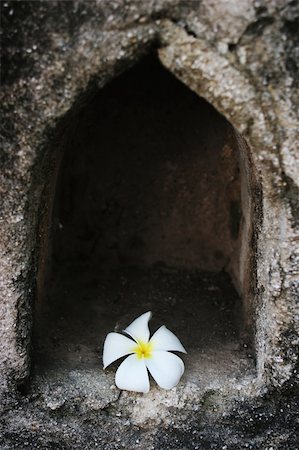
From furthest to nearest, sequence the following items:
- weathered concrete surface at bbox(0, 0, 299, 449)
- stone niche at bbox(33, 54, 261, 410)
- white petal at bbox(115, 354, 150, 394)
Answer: stone niche at bbox(33, 54, 261, 410) → white petal at bbox(115, 354, 150, 394) → weathered concrete surface at bbox(0, 0, 299, 449)

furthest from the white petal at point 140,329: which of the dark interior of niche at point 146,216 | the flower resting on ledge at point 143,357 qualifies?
the dark interior of niche at point 146,216

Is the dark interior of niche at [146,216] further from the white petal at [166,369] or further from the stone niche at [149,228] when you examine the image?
the white petal at [166,369]

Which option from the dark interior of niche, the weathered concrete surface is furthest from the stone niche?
the weathered concrete surface

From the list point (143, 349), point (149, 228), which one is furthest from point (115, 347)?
point (149, 228)

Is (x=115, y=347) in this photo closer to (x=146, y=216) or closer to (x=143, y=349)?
(x=143, y=349)

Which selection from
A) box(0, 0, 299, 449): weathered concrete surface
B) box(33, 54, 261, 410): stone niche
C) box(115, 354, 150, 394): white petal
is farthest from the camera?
box(33, 54, 261, 410): stone niche

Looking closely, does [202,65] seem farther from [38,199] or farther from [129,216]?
[129,216]

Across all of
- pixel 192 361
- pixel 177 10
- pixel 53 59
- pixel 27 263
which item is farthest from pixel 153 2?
pixel 192 361

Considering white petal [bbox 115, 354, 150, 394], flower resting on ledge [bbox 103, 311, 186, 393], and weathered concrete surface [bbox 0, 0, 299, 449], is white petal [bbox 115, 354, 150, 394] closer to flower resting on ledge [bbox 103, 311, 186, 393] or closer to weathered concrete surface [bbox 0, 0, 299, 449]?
flower resting on ledge [bbox 103, 311, 186, 393]
